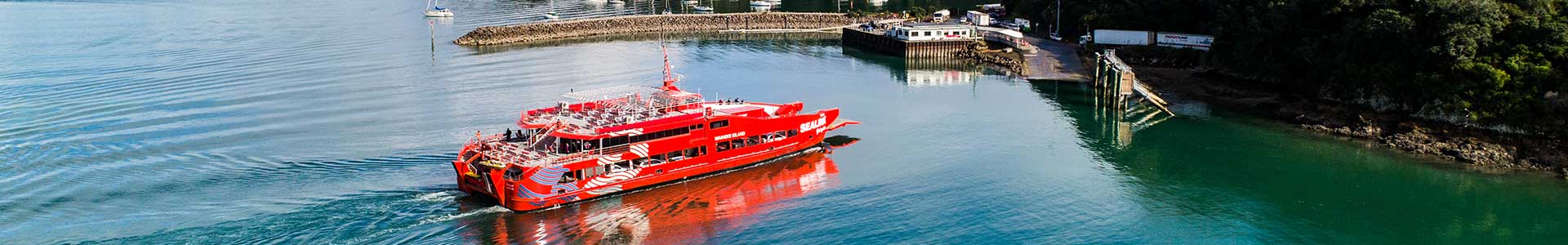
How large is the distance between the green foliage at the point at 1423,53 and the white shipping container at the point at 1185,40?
8.83m

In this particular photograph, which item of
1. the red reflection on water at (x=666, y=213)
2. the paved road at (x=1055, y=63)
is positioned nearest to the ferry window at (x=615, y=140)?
the red reflection on water at (x=666, y=213)

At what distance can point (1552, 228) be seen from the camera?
1575 inches

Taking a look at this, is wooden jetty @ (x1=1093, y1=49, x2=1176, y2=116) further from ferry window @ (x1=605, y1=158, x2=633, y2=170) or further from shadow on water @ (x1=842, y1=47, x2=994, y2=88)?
ferry window @ (x1=605, y1=158, x2=633, y2=170)

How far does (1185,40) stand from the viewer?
268 feet

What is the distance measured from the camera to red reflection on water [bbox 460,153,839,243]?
130 ft

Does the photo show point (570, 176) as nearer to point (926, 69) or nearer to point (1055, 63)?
point (926, 69)

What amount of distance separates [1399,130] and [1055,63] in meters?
31.5

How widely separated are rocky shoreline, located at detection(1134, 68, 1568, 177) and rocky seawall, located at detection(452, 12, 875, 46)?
192 ft

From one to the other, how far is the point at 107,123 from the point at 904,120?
1644 inches

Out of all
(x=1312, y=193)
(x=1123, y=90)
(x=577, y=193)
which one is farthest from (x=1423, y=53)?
(x=577, y=193)

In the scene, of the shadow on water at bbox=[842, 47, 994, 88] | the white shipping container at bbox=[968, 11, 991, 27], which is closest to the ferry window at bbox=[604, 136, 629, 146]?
the shadow on water at bbox=[842, 47, 994, 88]

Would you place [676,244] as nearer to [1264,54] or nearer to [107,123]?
[107,123]

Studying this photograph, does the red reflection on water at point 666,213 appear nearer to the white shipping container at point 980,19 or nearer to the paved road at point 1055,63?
the paved road at point 1055,63

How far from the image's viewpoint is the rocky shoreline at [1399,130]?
48469 millimetres
